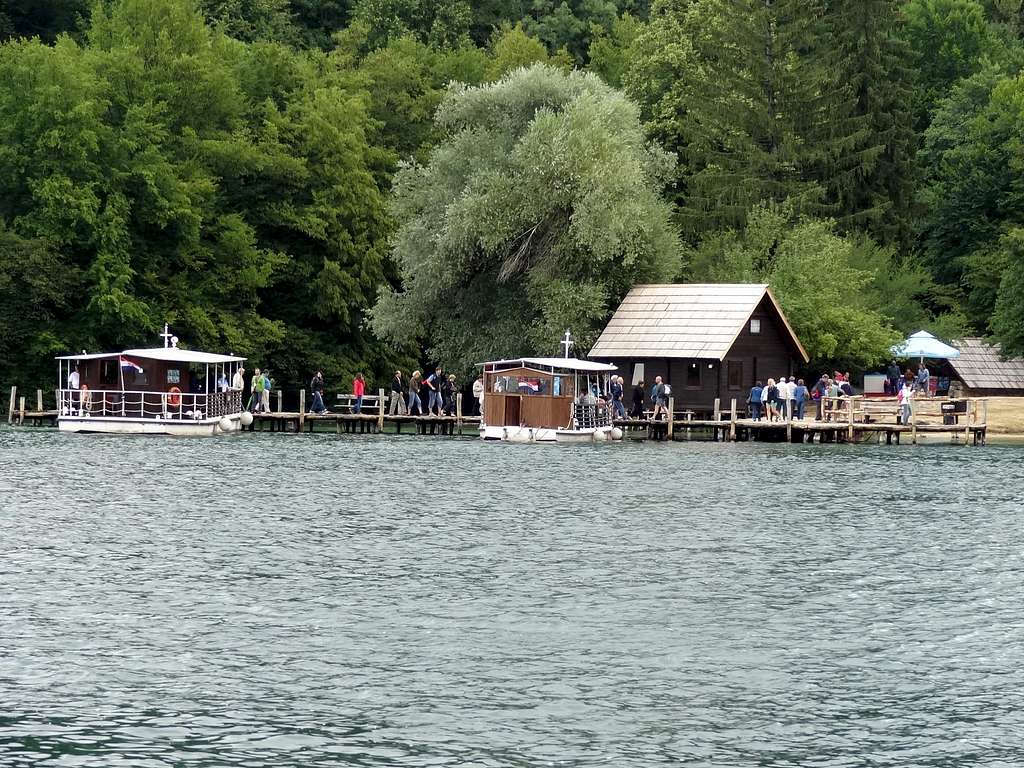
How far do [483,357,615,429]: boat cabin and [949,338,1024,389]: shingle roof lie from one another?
23.9 m

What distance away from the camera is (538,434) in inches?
2527

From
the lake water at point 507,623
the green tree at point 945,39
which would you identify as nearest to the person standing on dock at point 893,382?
the lake water at point 507,623

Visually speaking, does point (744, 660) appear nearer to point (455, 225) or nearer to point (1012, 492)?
point (1012, 492)

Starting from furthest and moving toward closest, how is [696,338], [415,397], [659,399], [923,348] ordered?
[923,348], [415,397], [696,338], [659,399]

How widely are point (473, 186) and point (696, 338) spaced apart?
11225 mm

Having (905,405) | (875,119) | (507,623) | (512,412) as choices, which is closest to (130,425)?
(512,412)

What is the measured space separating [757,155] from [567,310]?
22201mm

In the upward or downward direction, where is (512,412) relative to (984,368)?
downward

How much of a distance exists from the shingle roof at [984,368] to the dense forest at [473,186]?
1.26m

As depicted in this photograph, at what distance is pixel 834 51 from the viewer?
92.9 metres

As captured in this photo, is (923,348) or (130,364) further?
(923,348)

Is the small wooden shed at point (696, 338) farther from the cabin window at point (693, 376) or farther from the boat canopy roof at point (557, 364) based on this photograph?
the boat canopy roof at point (557, 364)

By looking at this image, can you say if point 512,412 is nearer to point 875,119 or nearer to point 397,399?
point 397,399

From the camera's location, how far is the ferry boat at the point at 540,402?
63562mm
